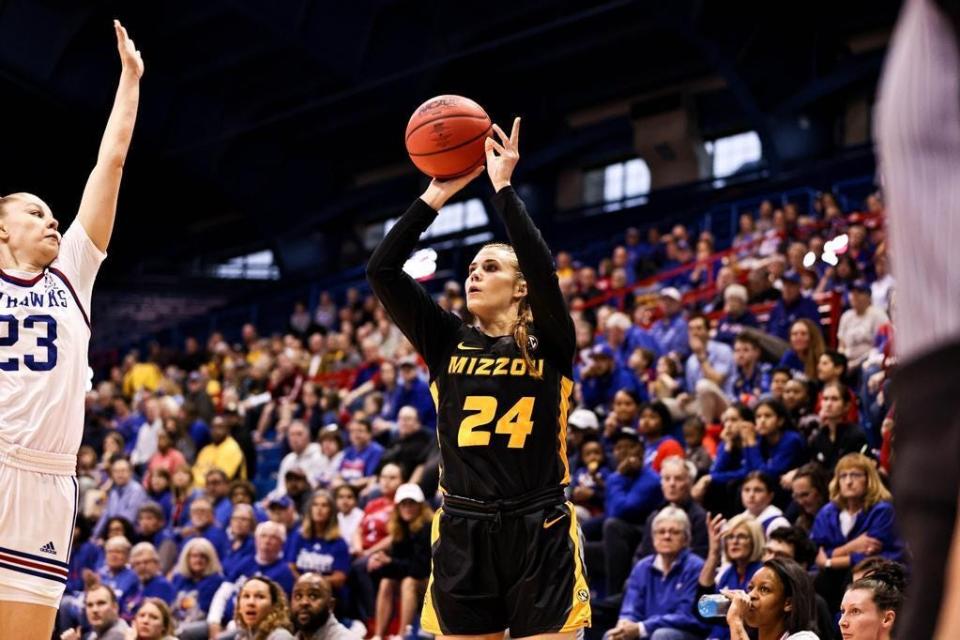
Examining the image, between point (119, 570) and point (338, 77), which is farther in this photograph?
point (338, 77)

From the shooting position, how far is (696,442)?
9078 mm

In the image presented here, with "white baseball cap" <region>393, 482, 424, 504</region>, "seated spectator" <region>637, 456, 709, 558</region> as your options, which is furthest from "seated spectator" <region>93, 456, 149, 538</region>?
"seated spectator" <region>637, 456, 709, 558</region>

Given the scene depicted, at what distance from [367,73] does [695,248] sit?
672 cm

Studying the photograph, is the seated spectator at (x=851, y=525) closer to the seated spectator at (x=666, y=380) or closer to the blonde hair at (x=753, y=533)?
the blonde hair at (x=753, y=533)

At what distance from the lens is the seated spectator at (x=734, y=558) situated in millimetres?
6785

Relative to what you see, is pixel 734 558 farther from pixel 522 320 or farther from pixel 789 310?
pixel 789 310

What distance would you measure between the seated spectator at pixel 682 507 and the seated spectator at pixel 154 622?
3.14 metres

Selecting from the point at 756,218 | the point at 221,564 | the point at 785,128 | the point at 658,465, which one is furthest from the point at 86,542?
the point at 785,128

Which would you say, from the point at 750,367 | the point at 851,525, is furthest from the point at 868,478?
the point at 750,367

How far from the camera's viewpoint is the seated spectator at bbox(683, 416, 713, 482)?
8711 mm

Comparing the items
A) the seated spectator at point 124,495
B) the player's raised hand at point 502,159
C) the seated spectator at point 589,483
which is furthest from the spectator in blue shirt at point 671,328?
the player's raised hand at point 502,159

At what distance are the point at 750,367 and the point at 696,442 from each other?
3.80 feet

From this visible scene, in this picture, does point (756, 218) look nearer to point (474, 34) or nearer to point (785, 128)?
point (785, 128)

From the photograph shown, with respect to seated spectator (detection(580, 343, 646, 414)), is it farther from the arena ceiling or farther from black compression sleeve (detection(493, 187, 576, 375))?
the arena ceiling
